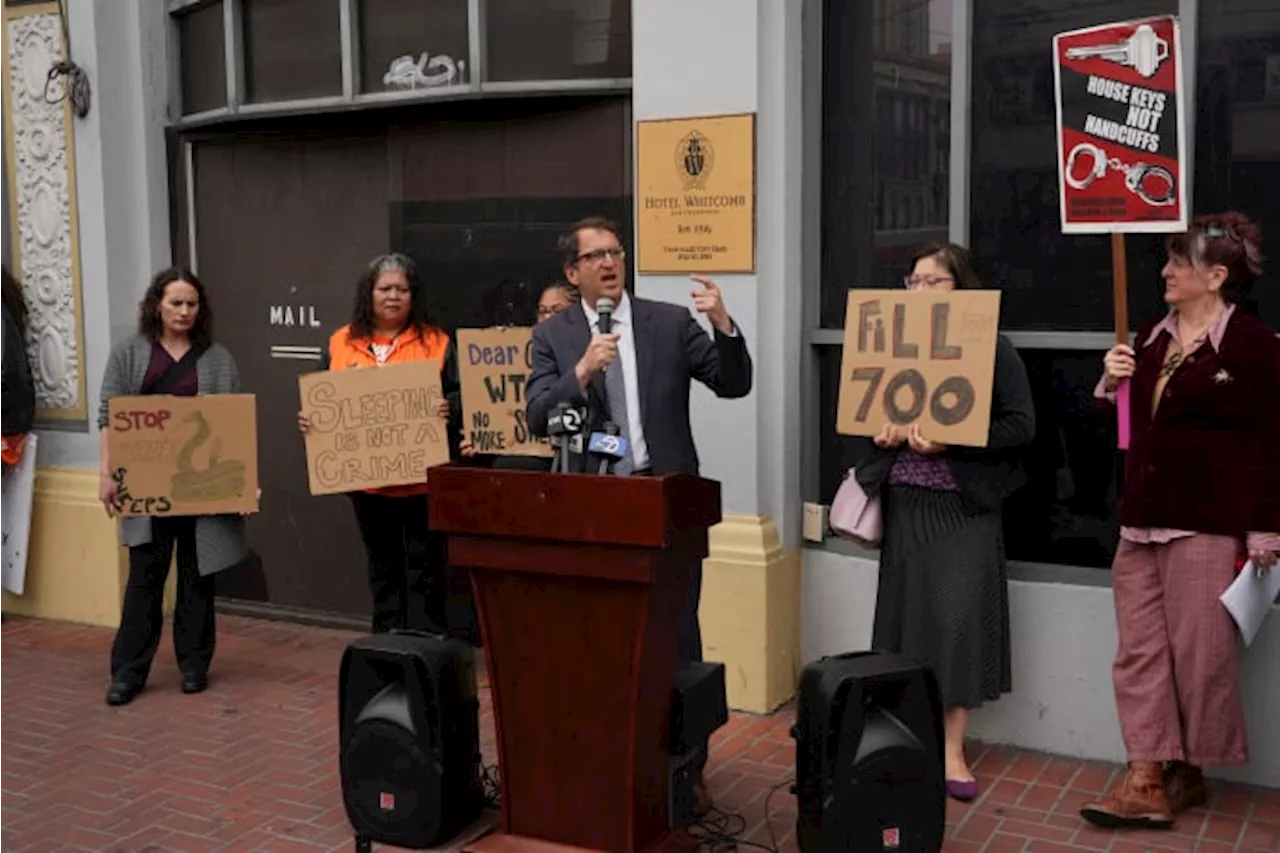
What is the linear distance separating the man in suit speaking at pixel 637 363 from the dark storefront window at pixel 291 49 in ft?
9.68

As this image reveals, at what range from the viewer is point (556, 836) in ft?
13.3

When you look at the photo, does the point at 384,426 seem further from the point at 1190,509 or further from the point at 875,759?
the point at 1190,509

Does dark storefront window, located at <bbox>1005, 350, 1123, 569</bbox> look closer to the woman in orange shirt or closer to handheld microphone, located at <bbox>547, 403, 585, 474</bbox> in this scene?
handheld microphone, located at <bbox>547, 403, 585, 474</bbox>

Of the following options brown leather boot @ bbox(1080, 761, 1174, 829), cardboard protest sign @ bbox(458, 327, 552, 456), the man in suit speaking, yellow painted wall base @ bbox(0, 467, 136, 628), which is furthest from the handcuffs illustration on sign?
yellow painted wall base @ bbox(0, 467, 136, 628)

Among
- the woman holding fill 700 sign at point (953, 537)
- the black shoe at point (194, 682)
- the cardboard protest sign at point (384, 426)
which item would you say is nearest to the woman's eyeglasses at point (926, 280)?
the woman holding fill 700 sign at point (953, 537)

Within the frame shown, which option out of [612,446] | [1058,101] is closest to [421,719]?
[612,446]

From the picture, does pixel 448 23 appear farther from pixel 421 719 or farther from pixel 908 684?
pixel 908 684

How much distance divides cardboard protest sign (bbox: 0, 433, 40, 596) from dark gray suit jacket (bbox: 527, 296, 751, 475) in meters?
4.12

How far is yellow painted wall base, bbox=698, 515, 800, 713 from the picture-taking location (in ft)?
18.9

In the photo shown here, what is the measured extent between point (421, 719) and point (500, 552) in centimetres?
79

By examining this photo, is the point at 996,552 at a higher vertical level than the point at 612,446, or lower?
lower

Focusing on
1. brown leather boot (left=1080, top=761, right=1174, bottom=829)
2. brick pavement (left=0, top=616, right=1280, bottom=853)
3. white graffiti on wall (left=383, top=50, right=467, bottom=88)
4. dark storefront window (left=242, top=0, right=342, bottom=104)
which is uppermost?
dark storefront window (left=242, top=0, right=342, bottom=104)

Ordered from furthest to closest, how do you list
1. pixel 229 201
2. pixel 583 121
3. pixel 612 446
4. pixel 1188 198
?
pixel 229 201 → pixel 583 121 → pixel 1188 198 → pixel 612 446

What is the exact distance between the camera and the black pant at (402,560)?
19.6 ft
